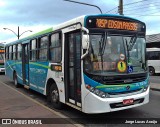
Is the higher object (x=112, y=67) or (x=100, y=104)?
(x=112, y=67)

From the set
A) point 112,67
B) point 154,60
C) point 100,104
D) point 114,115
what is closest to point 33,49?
point 114,115

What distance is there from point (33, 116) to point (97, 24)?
3.39 m

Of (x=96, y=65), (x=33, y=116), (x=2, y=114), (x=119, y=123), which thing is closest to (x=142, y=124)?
(x=119, y=123)

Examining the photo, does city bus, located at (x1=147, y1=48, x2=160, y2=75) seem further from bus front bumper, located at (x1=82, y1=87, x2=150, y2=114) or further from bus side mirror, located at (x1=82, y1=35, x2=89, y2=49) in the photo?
bus side mirror, located at (x1=82, y1=35, x2=89, y2=49)

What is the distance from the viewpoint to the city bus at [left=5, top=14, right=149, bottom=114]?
701cm

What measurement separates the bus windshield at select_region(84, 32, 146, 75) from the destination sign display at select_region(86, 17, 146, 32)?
0.83 feet

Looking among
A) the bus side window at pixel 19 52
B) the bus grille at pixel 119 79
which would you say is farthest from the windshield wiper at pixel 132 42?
the bus side window at pixel 19 52

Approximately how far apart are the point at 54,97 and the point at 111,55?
3.02m

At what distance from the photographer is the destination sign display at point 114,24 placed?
722 cm

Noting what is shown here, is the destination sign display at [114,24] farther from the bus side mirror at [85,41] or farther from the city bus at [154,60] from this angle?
the city bus at [154,60]

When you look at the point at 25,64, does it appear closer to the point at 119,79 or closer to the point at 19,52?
the point at 19,52

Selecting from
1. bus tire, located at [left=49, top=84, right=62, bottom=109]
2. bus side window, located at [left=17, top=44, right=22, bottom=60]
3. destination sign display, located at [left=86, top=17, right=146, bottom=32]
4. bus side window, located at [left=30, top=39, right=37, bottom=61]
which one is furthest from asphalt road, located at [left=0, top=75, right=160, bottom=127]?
bus side window, located at [left=17, top=44, right=22, bottom=60]

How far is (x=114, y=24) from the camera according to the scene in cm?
752

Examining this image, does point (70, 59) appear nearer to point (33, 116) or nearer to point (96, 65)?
point (96, 65)
